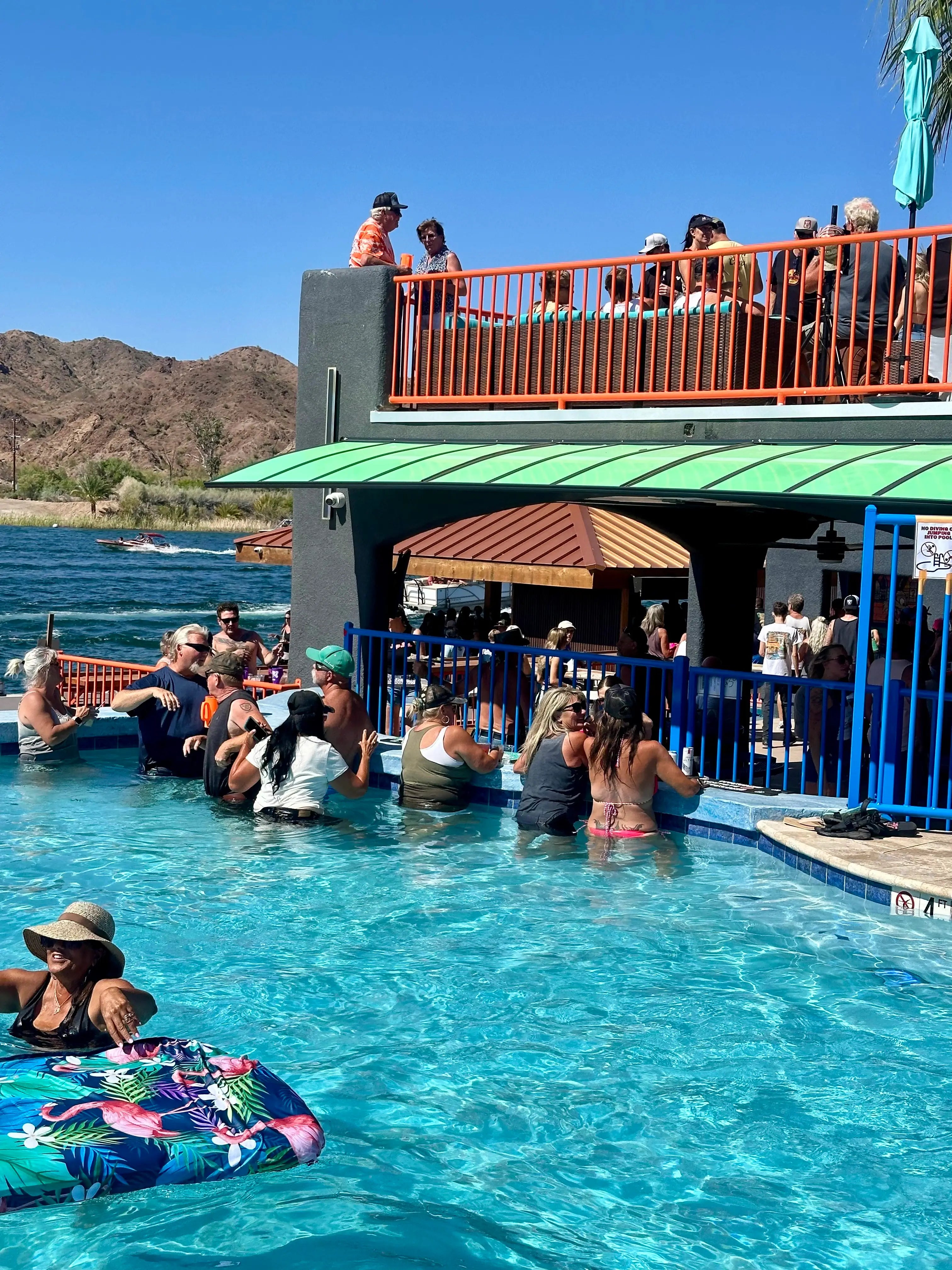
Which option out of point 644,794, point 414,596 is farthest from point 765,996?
point 414,596

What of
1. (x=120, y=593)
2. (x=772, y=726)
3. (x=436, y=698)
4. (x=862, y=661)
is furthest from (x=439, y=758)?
(x=120, y=593)

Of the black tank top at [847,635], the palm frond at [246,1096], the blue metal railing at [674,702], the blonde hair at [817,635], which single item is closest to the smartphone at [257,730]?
the blue metal railing at [674,702]

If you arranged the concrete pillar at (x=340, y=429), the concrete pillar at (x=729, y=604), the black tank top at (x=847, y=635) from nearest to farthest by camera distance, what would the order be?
the concrete pillar at (x=340, y=429)
the black tank top at (x=847, y=635)
the concrete pillar at (x=729, y=604)

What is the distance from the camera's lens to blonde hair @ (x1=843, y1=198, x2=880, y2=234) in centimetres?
1123

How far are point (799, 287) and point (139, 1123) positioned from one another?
8627mm

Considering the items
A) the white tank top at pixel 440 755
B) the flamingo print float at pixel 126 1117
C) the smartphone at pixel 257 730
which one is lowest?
the flamingo print float at pixel 126 1117

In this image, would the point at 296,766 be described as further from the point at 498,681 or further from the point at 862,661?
the point at 862,661

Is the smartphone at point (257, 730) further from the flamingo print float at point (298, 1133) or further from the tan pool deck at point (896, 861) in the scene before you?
the flamingo print float at point (298, 1133)

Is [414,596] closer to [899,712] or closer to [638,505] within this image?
[638,505]

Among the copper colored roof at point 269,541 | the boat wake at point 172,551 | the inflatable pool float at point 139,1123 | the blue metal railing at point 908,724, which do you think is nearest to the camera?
the inflatable pool float at point 139,1123

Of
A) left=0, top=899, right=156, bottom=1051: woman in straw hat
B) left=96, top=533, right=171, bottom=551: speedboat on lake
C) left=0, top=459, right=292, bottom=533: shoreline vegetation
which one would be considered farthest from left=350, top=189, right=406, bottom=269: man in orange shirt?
left=0, top=459, right=292, bottom=533: shoreline vegetation

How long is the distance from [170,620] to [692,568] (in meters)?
43.6

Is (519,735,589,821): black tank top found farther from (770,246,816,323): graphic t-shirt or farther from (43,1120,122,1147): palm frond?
(43,1120,122,1147): palm frond

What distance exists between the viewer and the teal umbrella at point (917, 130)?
11.7 meters
